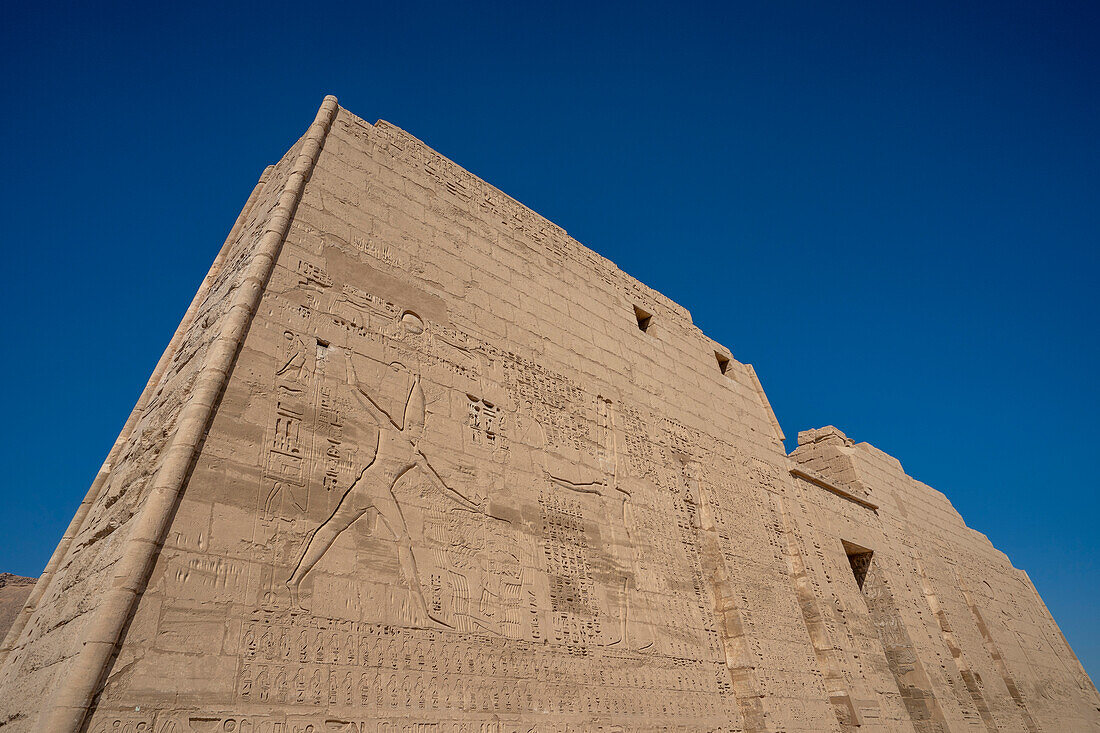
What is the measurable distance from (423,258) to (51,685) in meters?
3.54

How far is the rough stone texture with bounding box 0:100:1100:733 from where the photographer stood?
3170mm

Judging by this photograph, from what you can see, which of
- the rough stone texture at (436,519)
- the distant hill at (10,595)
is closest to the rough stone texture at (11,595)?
the distant hill at (10,595)

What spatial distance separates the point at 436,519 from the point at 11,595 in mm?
6397

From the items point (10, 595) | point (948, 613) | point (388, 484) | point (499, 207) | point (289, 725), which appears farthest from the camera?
point (948, 613)

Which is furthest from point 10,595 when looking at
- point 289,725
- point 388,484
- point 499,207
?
point 499,207

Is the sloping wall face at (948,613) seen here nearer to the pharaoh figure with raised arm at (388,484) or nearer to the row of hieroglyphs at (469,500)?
the row of hieroglyphs at (469,500)

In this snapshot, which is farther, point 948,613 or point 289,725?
point 948,613

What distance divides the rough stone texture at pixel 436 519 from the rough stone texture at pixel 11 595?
417 centimetres

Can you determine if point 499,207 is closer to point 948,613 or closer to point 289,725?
point 289,725

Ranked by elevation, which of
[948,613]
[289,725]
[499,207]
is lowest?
[289,725]

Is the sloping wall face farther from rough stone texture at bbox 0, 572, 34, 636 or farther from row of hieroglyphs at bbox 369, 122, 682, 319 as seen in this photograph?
rough stone texture at bbox 0, 572, 34, 636

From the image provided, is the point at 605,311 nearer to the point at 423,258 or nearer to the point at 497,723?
the point at 423,258

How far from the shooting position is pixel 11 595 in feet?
24.9

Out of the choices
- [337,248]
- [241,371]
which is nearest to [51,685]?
[241,371]
